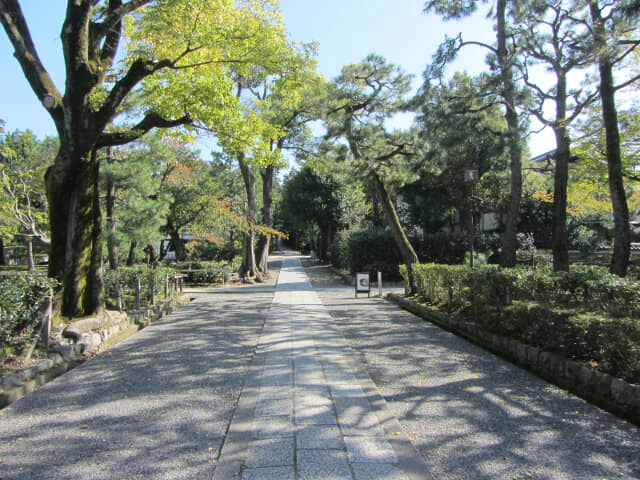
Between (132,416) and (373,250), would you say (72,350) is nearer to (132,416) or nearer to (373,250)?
(132,416)

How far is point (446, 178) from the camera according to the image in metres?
18.2

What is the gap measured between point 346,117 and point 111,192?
754cm

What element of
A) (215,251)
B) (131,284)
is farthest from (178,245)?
(131,284)

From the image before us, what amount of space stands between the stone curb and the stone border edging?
5.89 metres

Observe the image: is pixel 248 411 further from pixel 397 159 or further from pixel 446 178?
pixel 446 178

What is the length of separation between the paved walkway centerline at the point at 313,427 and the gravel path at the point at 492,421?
223 millimetres

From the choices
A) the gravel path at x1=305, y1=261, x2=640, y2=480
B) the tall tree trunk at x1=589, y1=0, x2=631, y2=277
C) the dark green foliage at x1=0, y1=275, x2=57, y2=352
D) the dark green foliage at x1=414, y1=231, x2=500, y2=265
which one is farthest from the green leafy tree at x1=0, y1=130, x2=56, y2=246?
the dark green foliage at x1=414, y1=231, x2=500, y2=265

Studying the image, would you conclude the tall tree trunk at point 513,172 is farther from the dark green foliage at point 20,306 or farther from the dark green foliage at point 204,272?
the dark green foliage at point 204,272

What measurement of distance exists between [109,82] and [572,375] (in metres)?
10.3

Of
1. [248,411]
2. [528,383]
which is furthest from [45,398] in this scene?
[528,383]

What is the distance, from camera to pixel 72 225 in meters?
6.95

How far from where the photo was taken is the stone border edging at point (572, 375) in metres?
3.49

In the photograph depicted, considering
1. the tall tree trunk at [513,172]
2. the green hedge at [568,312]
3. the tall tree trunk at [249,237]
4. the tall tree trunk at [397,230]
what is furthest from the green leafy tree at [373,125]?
the tall tree trunk at [249,237]

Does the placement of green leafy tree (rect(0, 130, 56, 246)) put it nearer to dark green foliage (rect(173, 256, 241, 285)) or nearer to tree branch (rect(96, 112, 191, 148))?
tree branch (rect(96, 112, 191, 148))
